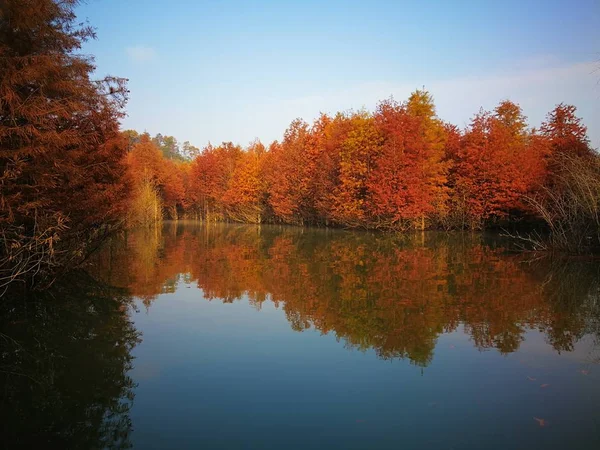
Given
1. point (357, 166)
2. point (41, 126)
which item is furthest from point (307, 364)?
point (357, 166)

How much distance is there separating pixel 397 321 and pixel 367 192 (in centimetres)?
2556

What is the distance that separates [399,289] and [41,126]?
898cm

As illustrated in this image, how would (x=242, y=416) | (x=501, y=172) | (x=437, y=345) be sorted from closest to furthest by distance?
(x=242, y=416)
(x=437, y=345)
(x=501, y=172)

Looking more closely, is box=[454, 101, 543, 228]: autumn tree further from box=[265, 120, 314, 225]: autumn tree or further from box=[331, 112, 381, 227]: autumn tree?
box=[265, 120, 314, 225]: autumn tree

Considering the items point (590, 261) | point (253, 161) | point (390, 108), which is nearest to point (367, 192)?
point (390, 108)

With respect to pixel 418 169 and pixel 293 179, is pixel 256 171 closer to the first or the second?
pixel 293 179

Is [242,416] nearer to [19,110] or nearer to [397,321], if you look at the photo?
[397,321]

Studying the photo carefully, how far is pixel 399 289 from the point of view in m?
11.3

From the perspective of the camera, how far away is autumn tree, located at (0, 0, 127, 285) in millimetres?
7742

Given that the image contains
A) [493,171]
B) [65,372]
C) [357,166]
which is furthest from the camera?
[357,166]

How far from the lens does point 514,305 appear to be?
9.38 m

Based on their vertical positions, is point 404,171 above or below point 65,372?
above

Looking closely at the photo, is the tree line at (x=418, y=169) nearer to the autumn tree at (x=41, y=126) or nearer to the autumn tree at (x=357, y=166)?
the autumn tree at (x=357, y=166)

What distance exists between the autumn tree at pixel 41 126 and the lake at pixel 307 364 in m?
1.70
